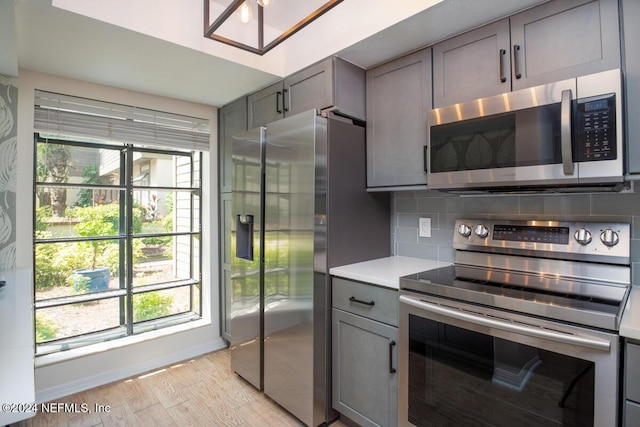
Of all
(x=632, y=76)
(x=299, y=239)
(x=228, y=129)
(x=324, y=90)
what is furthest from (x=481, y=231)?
(x=228, y=129)

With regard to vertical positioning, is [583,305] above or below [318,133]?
below

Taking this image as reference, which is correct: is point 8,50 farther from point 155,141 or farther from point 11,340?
point 11,340

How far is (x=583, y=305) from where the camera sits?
1134mm

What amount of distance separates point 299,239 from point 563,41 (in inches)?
59.9

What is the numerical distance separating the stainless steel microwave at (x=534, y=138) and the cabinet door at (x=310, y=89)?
2.09 feet

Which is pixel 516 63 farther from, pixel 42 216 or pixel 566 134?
pixel 42 216

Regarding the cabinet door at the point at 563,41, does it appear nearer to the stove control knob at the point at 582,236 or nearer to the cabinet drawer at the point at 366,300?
the stove control knob at the point at 582,236

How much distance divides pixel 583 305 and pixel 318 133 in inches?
54.0

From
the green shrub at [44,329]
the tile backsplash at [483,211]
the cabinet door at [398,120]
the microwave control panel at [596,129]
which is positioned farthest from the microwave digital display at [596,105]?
the green shrub at [44,329]

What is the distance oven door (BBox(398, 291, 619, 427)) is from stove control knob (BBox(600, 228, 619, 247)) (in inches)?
23.1

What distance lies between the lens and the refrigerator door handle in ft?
7.44

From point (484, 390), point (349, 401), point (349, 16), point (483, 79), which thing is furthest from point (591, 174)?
point (349, 401)

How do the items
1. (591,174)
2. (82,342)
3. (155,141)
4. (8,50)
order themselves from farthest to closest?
(155,141) → (82,342) → (8,50) → (591,174)

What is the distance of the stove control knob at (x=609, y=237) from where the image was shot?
1429mm
